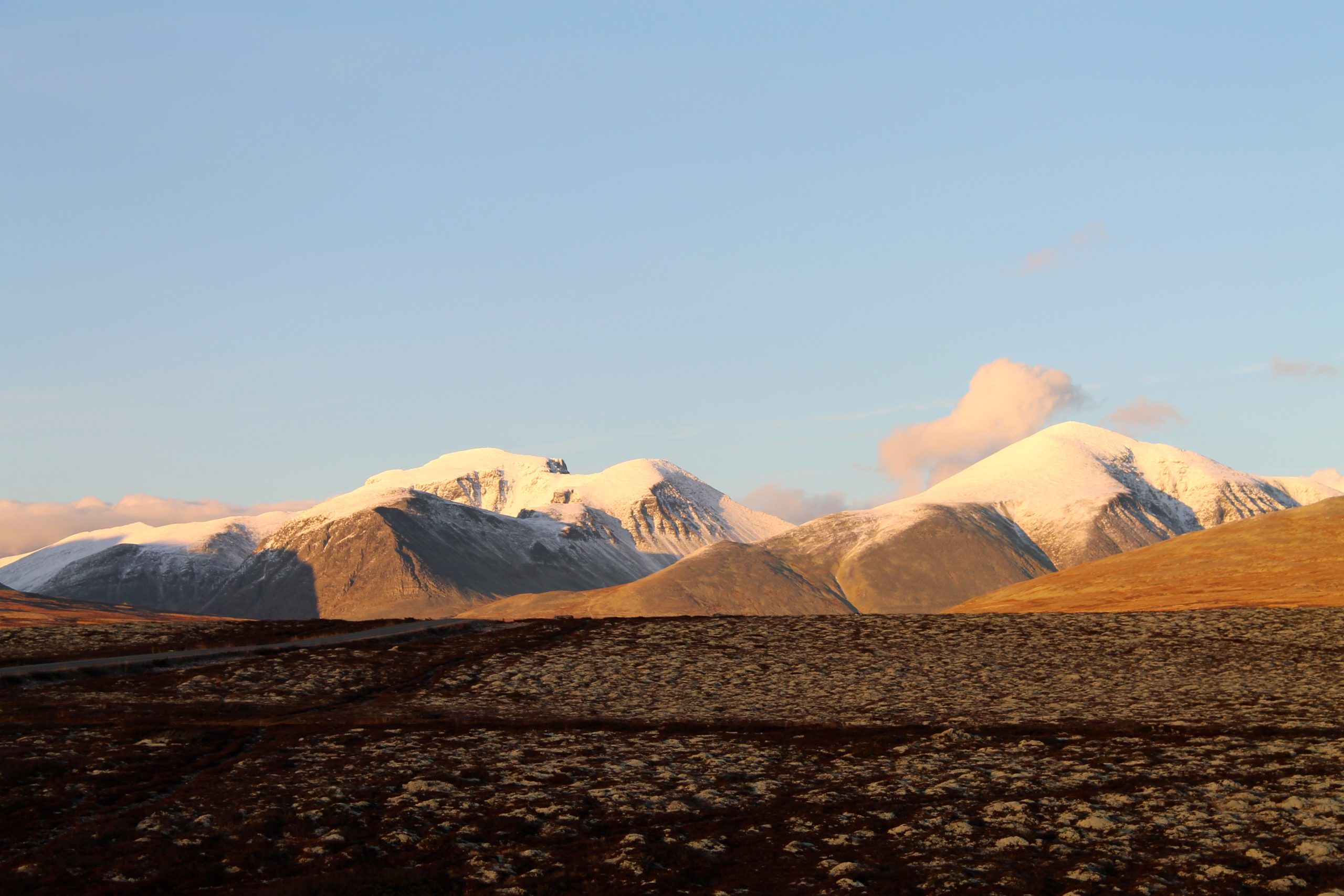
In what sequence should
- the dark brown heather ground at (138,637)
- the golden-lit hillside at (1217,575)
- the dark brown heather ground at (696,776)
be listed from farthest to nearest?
the golden-lit hillside at (1217,575), the dark brown heather ground at (138,637), the dark brown heather ground at (696,776)

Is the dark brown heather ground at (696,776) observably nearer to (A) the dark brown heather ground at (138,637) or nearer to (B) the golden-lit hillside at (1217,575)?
(A) the dark brown heather ground at (138,637)

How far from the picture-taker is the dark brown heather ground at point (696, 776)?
18.6 metres

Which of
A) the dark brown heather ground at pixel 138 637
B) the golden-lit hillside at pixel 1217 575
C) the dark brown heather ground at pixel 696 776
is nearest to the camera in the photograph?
the dark brown heather ground at pixel 696 776

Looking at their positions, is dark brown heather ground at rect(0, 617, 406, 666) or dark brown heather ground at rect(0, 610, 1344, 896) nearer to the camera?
dark brown heather ground at rect(0, 610, 1344, 896)

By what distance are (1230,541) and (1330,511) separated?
10.8m

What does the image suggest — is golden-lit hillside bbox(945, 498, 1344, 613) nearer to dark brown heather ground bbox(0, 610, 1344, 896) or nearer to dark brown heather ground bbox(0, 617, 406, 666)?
dark brown heather ground bbox(0, 610, 1344, 896)

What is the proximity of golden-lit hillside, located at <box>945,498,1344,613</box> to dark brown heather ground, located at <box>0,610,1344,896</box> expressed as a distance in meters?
30.9

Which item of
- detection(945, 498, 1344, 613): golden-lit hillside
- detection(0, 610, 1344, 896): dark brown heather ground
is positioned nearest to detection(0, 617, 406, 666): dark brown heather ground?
detection(0, 610, 1344, 896): dark brown heather ground

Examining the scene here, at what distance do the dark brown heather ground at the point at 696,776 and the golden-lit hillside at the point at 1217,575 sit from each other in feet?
102

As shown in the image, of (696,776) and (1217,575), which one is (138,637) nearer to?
(696,776)

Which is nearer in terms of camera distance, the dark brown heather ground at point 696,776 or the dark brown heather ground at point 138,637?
the dark brown heather ground at point 696,776

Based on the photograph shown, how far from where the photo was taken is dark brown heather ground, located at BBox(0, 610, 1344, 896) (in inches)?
733

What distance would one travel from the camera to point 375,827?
21.7m

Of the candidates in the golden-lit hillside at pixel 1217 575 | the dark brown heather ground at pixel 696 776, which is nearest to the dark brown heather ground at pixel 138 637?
the dark brown heather ground at pixel 696 776
